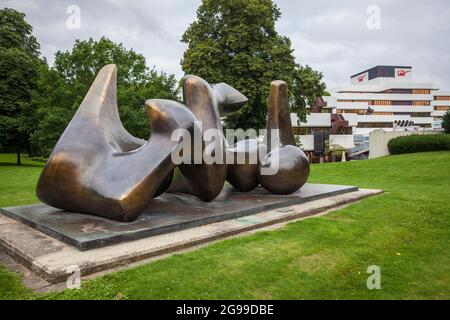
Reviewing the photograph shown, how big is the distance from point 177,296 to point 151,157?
323 cm

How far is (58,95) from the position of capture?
24.0m

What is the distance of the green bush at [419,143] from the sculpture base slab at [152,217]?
72.1ft

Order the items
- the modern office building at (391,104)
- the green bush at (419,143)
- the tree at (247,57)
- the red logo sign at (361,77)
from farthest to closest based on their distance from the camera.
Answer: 1. the red logo sign at (361,77)
2. the modern office building at (391,104)
3. the green bush at (419,143)
4. the tree at (247,57)

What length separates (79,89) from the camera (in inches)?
944

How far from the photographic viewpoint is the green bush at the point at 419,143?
88.2 ft

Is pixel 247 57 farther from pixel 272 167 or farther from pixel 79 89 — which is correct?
pixel 272 167

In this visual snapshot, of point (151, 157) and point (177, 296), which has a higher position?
point (151, 157)

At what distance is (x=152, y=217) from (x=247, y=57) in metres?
18.5

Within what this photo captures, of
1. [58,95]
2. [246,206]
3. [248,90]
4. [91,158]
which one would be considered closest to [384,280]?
[246,206]

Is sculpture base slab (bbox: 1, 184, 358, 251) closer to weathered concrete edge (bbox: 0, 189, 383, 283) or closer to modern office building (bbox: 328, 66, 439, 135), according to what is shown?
weathered concrete edge (bbox: 0, 189, 383, 283)

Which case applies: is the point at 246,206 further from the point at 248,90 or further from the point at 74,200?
the point at 248,90

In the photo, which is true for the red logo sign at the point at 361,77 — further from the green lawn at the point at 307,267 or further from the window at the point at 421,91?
the green lawn at the point at 307,267

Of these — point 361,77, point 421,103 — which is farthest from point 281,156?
point 361,77

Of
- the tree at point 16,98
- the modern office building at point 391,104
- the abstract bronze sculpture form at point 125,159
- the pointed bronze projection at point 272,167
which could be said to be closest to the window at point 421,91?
the modern office building at point 391,104
